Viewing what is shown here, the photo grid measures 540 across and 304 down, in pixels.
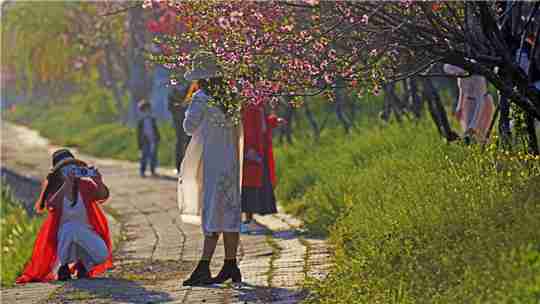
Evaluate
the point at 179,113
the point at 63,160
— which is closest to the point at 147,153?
the point at 179,113

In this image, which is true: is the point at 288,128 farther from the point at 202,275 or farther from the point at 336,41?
the point at 336,41

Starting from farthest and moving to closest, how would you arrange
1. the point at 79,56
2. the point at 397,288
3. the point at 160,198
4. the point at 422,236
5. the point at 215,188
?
1. the point at 79,56
2. the point at 160,198
3. the point at 215,188
4. the point at 422,236
5. the point at 397,288

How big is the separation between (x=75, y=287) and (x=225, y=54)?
2.48 meters

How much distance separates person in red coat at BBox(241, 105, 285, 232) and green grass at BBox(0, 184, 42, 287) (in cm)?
259

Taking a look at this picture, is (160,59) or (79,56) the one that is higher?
(79,56)

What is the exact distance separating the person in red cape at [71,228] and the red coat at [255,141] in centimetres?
275

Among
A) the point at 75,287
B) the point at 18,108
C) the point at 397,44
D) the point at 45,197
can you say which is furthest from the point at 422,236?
the point at 18,108

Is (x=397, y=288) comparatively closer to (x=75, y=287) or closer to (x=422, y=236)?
(x=422, y=236)

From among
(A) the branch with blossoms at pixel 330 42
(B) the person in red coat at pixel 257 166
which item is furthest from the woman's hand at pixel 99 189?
(B) the person in red coat at pixel 257 166

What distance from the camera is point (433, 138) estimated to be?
42.0ft

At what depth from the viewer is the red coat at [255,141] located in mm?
13680

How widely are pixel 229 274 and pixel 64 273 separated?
189 centimetres

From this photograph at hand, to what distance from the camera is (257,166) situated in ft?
45.3

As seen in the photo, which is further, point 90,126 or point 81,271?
point 90,126
